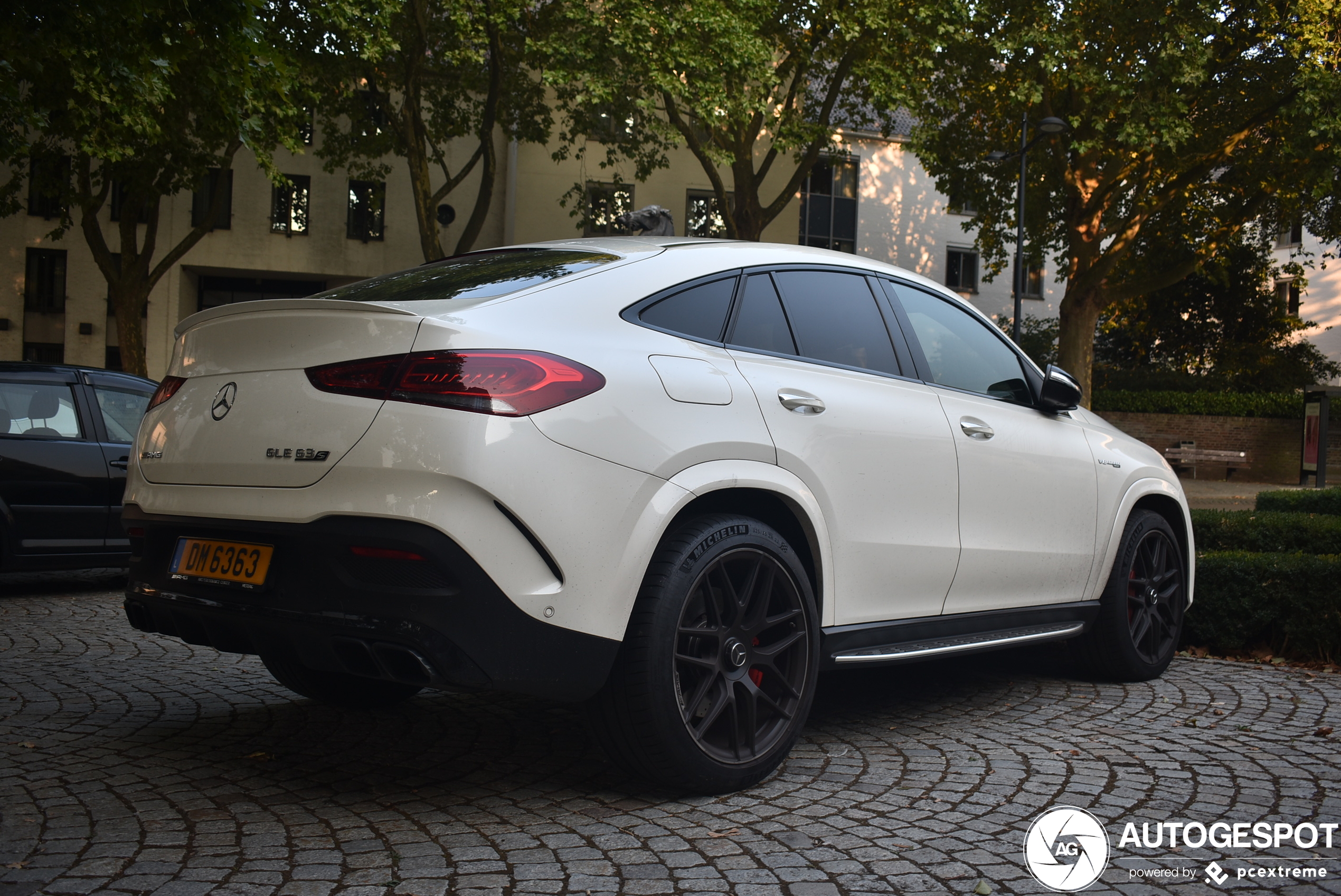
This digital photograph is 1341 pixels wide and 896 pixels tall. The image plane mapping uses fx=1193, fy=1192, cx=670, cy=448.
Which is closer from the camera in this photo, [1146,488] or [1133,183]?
[1146,488]

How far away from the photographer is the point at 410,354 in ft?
10.6

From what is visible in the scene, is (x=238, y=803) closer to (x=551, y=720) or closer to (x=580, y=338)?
(x=551, y=720)

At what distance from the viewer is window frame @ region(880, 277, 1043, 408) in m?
4.73

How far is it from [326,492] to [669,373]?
1.06m

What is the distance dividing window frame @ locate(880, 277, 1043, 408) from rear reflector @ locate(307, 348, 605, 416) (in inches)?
72.6

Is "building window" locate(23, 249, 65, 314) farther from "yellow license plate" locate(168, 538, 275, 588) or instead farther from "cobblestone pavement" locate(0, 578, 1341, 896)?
"yellow license plate" locate(168, 538, 275, 588)

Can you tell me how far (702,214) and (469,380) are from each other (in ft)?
108

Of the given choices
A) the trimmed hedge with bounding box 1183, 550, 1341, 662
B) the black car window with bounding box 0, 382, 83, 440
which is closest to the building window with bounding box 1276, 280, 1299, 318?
the trimmed hedge with bounding box 1183, 550, 1341, 662

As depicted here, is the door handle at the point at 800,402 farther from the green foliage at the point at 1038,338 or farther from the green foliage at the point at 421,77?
the green foliage at the point at 1038,338

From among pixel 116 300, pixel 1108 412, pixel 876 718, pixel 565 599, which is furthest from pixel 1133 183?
pixel 565 599

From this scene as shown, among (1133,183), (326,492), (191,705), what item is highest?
(1133,183)

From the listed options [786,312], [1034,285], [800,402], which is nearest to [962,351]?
[786,312]

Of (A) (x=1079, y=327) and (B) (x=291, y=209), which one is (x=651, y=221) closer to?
(A) (x=1079, y=327)

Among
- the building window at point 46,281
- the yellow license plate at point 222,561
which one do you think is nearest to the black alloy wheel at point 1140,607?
the yellow license plate at point 222,561
